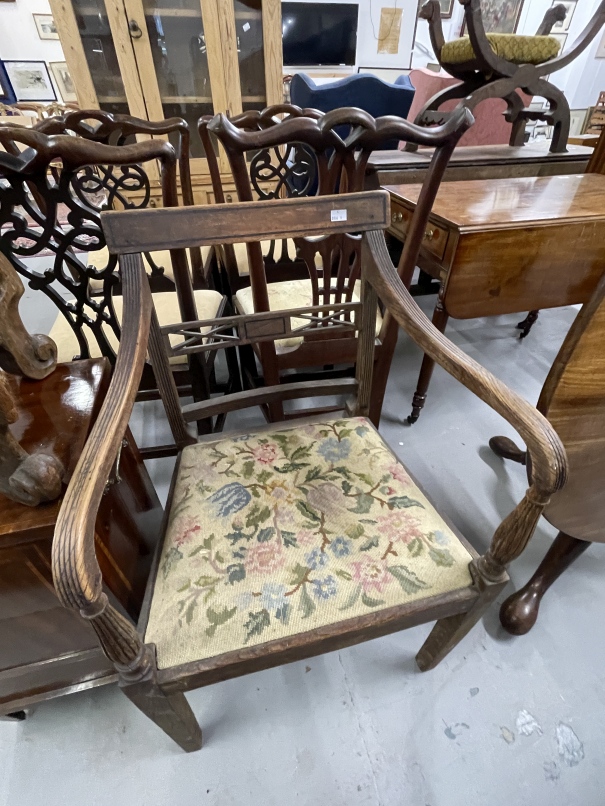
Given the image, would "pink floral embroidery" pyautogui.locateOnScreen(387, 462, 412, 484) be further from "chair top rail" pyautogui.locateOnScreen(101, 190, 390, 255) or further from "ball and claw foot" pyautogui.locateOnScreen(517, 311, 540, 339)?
"ball and claw foot" pyautogui.locateOnScreen(517, 311, 540, 339)

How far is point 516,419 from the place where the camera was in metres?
0.51

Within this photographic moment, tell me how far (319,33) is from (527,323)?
13.3 ft

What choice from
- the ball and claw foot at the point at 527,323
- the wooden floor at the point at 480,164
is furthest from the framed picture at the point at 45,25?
the ball and claw foot at the point at 527,323

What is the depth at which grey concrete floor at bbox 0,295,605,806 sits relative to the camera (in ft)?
2.42

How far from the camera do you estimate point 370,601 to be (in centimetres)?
58

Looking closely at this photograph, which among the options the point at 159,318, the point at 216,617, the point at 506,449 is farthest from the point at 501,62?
the point at 216,617

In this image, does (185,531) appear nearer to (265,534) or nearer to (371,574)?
(265,534)

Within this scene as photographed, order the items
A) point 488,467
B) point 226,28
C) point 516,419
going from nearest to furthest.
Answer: point 516,419, point 488,467, point 226,28

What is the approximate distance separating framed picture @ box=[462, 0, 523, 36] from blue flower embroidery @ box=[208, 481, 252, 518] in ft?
18.7

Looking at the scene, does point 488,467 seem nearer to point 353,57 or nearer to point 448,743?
point 448,743

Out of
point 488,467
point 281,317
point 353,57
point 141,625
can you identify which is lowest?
point 488,467

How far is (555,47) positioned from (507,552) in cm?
197

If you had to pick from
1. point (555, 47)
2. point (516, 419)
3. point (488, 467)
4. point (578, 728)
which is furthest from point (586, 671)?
point (555, 47)

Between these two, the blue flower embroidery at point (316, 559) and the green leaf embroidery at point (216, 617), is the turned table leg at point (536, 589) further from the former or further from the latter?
the green leaf embroidery at point (216, 617)
